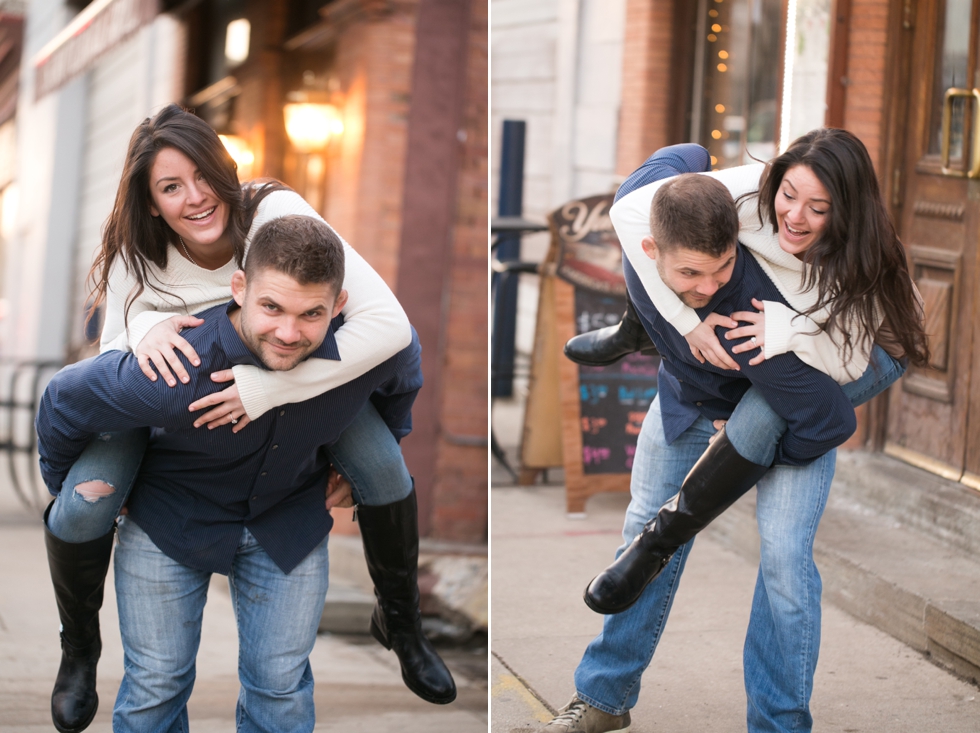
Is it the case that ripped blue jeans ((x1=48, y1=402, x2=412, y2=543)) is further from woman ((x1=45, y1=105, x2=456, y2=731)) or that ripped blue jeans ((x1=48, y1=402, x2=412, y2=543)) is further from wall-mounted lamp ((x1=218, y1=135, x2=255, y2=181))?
wall-mounted lamp ((x1=218, y1=135, x2=255, y2=181))

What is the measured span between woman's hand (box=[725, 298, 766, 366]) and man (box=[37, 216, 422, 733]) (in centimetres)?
84

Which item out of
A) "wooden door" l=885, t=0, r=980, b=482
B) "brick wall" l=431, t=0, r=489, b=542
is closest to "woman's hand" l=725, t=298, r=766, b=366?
"wooden door" l=885, t=0, r=980, b=482

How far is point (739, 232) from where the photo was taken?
3006 mm

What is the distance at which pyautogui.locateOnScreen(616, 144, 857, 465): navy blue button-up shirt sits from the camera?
2.94 meters

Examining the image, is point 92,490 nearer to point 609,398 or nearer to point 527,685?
point 527,685

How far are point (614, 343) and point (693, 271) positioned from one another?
2.88ft

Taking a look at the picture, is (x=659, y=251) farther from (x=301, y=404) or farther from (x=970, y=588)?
(x=970, y=588)

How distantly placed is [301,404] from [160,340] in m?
0.37

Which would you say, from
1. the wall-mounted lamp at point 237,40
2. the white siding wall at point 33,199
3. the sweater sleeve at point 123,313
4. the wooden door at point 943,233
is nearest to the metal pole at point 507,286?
the wall-mounted lamp at point 237,40

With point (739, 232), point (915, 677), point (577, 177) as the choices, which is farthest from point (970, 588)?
point (577, 177)

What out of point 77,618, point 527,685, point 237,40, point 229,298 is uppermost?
point 237,40

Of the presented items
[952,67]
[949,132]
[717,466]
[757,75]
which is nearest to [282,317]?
[717,466]

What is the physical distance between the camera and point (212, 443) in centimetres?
283

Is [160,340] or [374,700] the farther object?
[374,700]
